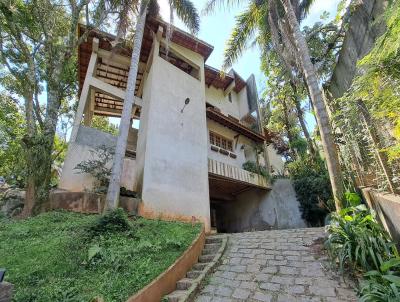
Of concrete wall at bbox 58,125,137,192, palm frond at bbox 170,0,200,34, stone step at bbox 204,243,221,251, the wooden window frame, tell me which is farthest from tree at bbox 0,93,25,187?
stone step at bbox 204,243,221,251

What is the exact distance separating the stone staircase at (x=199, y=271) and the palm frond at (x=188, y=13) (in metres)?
8.21

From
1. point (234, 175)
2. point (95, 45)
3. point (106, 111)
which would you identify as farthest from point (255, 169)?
point (106, 111)

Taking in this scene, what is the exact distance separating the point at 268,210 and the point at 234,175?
9.66 ft

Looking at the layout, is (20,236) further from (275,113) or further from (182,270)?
(275,113)

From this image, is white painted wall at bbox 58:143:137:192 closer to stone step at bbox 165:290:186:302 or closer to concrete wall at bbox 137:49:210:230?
concrete wall at bbox 137:49:210:230

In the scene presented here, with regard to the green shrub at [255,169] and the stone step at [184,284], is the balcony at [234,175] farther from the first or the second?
the stone step at [184,284]

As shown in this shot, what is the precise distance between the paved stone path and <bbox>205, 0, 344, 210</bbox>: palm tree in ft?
4.76

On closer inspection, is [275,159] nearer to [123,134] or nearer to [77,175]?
[123,134]

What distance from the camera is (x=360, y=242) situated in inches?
150

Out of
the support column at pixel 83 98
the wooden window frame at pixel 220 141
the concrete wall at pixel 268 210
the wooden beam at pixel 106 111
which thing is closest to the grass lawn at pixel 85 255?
the support column at pixel 83 98

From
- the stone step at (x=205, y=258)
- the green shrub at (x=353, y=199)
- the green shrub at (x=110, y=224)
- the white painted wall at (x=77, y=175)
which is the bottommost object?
the stone step at (x=205, y=258)

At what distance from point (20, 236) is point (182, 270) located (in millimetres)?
3431

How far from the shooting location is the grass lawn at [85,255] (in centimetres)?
337

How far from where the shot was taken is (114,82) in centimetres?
1357
